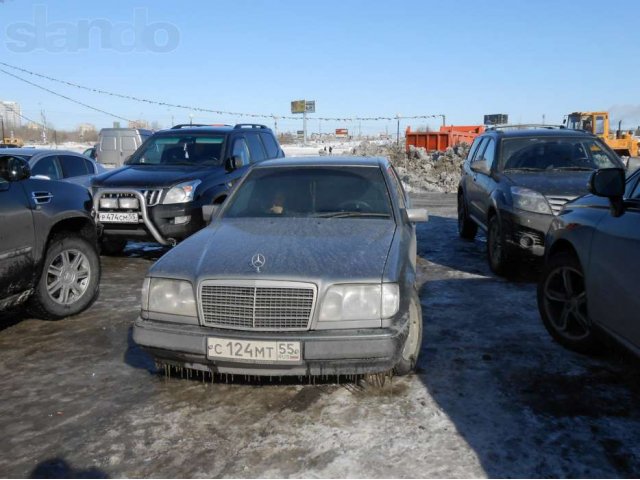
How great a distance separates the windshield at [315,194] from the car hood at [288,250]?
0.18 meters

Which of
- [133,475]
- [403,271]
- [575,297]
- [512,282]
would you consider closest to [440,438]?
[403,271]

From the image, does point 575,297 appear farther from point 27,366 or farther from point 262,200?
point 27,366

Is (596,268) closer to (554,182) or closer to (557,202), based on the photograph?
(557,202)

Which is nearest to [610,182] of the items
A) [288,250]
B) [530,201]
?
[288,250]

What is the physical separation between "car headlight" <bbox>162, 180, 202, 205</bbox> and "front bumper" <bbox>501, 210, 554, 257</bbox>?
4106mm

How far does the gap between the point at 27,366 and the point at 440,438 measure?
3077 mm

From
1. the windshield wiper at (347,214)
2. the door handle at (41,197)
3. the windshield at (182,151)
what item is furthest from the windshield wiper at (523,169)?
the door handle at (41,197)

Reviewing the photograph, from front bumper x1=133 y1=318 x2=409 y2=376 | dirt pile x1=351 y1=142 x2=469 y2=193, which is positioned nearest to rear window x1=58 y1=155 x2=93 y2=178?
front bumper x1=133 y1=318 x2=409 y2=376

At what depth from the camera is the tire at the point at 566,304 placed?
14.0 feet

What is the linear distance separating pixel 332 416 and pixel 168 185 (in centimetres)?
497

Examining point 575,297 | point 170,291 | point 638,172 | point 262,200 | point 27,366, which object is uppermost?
point 638,172

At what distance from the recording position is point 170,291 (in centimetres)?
351

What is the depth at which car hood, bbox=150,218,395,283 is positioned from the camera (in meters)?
3.42

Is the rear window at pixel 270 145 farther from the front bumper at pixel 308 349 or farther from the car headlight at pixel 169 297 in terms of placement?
the front bumper at pixel 308 349
